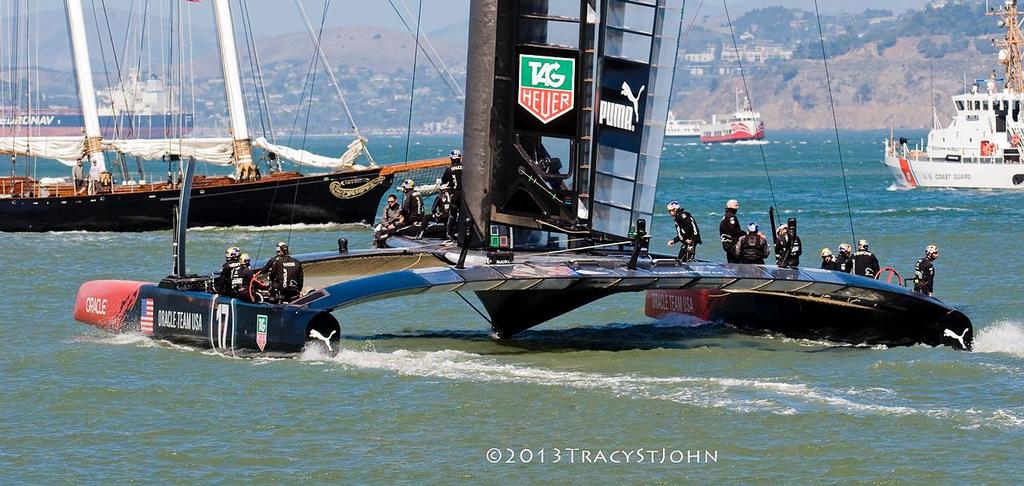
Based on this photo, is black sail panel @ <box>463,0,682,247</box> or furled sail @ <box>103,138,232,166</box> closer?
black sail panel @ <box>463,0,682,247</box>

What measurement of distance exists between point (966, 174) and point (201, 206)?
115 feet

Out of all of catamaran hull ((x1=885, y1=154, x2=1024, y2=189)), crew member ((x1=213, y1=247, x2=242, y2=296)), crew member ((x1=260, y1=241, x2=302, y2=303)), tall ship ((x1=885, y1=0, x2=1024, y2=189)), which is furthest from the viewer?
catamaran hull ((x1=885, y1=154, x2=1024, y2=189))

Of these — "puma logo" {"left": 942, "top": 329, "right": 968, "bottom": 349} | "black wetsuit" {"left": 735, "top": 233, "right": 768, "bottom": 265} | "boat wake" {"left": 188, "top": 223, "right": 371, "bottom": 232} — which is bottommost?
"boat wake" {"left": 188, "top": 223, "right": 371, "bottom": 232}

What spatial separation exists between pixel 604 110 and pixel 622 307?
6476 millimetres

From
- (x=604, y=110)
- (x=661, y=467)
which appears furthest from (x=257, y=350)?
(x=661, y=467)

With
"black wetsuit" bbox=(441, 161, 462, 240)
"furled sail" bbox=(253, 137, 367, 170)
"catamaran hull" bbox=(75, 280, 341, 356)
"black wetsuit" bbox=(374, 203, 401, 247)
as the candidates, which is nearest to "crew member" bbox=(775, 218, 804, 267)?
"black wetsuit" bbox=(441, 161, 462, 240)

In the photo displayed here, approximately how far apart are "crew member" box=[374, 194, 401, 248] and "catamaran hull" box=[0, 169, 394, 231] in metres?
19.2

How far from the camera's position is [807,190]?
7475 centimetres

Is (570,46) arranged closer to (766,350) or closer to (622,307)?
(766,350)

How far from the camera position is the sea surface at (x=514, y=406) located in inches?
571

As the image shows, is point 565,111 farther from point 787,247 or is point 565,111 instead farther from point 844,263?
point 844,263

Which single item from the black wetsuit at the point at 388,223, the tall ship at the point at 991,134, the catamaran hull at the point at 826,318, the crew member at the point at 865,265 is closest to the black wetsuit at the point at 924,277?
the crew member at the point at 865,265

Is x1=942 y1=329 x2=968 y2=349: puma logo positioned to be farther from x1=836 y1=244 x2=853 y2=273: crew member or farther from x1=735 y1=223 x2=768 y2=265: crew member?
x1=735 y1=223 x2=768 y2=265: crew member

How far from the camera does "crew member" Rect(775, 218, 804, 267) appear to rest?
65.6ft
